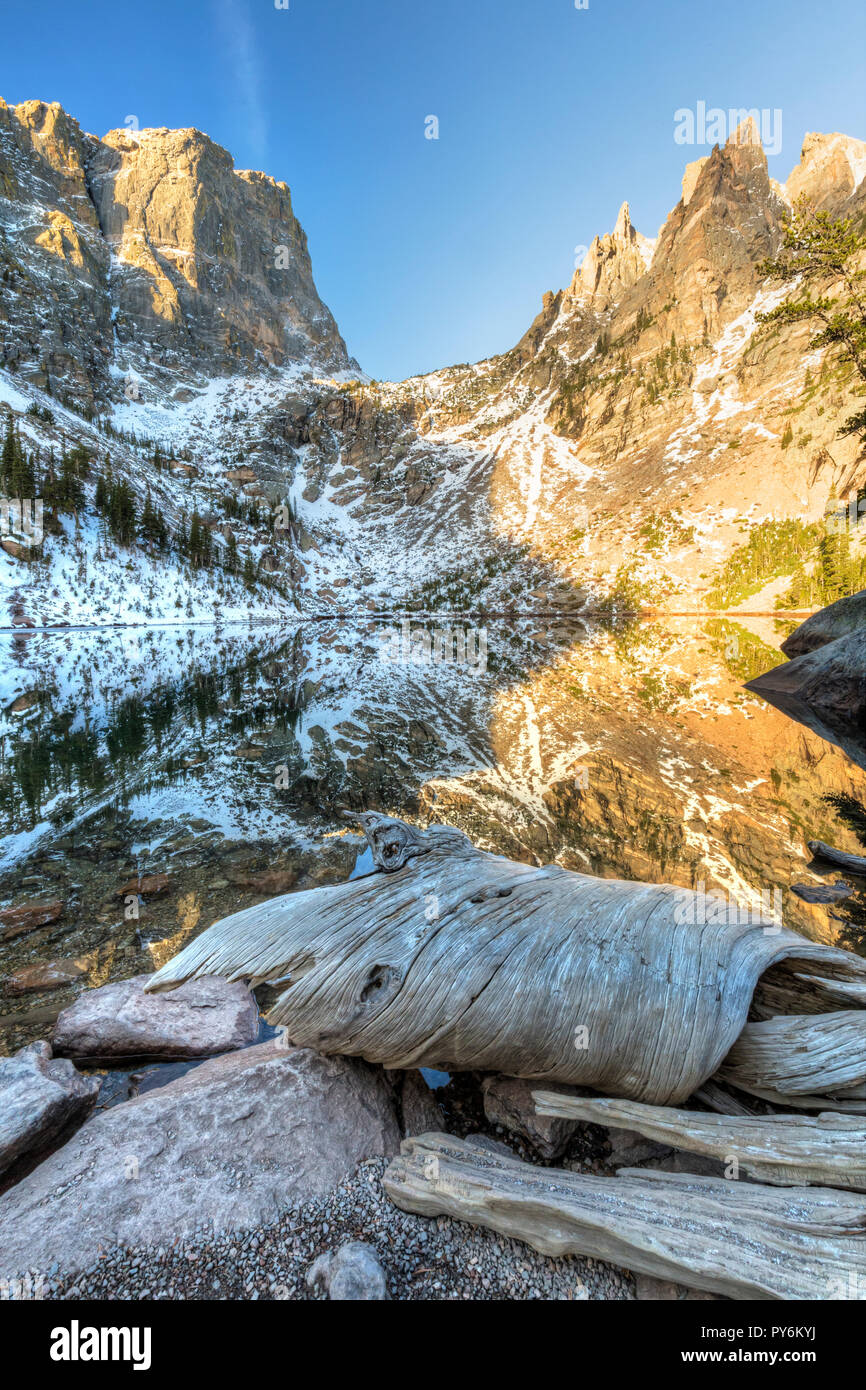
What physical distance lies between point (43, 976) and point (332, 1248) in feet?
13.8

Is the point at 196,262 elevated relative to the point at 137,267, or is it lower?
elevated

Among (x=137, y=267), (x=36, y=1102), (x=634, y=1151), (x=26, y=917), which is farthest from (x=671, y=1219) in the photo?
(x=137, y=267)

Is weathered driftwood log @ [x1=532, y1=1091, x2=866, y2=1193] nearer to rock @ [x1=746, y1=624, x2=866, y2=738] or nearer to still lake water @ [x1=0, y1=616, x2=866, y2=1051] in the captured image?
still lake water @ [x1=0, y1=616, x2=866, y2=1051]

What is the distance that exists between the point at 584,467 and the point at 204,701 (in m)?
93.0

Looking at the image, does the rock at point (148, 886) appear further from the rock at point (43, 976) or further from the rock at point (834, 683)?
the rock at point (834, 683)

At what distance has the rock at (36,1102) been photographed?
299cm

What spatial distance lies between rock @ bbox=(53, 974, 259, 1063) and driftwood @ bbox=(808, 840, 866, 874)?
6629 mm

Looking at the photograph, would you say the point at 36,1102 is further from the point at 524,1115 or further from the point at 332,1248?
the point at 524,1115

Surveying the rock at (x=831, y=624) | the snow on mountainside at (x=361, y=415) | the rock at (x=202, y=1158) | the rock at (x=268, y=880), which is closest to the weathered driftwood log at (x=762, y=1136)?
the rock at (x=202, y=1158)

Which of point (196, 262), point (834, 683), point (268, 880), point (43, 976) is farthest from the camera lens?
point (196, 262)

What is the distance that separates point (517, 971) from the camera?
10.6 feet

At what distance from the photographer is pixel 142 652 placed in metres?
31.3

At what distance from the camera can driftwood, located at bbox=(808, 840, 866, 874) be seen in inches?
245

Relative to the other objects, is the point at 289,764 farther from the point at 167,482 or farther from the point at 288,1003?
the point at 167,482
